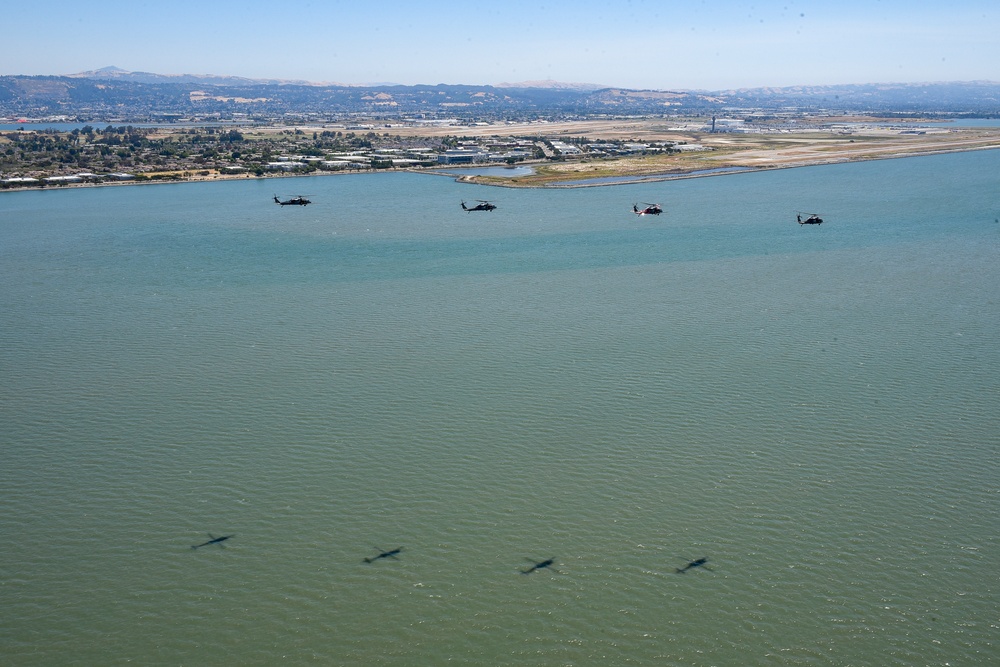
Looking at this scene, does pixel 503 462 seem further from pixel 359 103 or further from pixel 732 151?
pixel 359 103

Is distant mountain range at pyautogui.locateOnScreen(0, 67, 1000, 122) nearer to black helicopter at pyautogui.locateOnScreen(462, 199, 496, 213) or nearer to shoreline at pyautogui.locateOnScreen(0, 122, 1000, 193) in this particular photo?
shoreline at pyautogui.locateOnScreen(0, 122, 1000, 193)

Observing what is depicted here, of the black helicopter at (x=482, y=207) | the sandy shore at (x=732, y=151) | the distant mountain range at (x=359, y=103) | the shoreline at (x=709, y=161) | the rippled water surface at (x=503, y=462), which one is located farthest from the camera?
the distant mountain range at (x=359, y=103)

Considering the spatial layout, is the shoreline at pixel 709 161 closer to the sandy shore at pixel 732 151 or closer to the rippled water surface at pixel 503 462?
the sandy shore at pixel 732 151

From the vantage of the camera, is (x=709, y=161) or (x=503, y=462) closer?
(x=503, y=462)

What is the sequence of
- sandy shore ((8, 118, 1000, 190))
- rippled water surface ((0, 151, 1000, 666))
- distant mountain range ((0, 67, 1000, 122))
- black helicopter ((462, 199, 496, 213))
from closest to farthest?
rippled water surface ((0, 151, 1000, 666)) < black helicopter ((462, 199, 496, 213)) < sandy shore ((8, 118, 1000, 190)) < distant mountain range ((0, 67, 1000, 122))

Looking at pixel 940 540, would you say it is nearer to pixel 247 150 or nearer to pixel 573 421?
pixel 573 421

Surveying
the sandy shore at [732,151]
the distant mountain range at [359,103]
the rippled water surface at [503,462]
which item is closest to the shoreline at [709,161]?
the sandy shore at [732,151]

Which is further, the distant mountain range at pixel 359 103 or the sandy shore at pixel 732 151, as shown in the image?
the distant mountain range at pixel 359 103

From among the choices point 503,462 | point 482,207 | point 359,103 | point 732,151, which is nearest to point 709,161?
point 732,151

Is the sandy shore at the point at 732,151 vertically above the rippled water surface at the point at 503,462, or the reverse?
the sandy shore at the point at 732,151

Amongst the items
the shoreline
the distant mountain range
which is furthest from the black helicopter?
the distant mountain range
